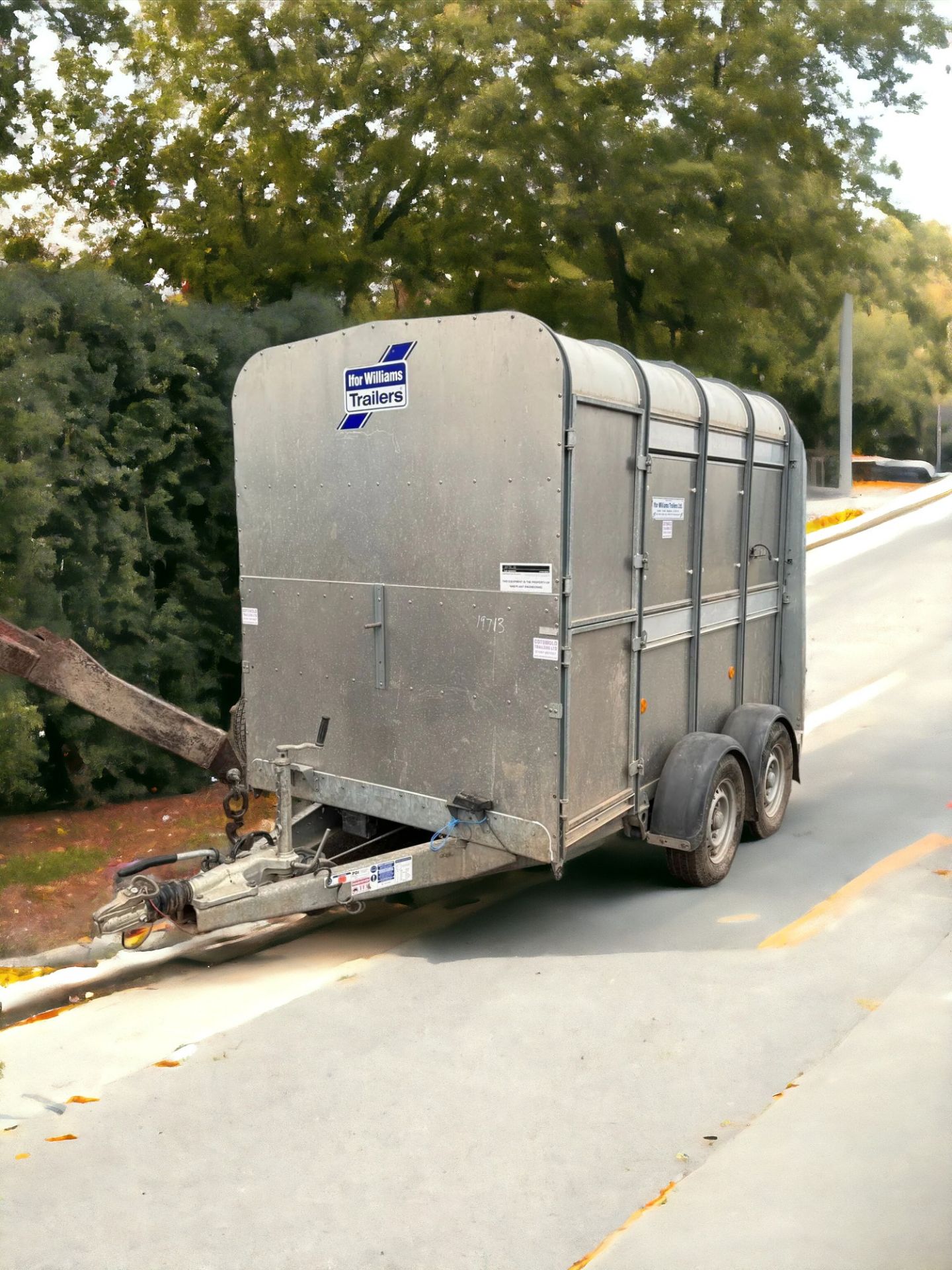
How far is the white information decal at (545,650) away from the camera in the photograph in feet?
18.8

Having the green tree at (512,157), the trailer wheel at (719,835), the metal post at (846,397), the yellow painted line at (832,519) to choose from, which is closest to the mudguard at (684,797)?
the trailer wheel at (719,835)

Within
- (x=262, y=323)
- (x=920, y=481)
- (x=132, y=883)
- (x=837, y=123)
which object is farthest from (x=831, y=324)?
(x=132, y=883)

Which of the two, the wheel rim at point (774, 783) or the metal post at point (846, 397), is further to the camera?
the metal post at point (846, 397)

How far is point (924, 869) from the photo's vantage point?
7.48 m

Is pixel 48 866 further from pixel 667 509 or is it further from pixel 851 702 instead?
A: pixel 851 702

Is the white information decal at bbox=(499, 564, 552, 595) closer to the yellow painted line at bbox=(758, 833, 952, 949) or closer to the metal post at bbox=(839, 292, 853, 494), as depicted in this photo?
the yellow painted line at bbox=(758, 833, 952, 949)

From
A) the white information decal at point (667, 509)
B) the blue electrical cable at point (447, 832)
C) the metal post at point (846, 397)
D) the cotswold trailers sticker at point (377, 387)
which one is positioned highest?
the metal post at point (846, 397)

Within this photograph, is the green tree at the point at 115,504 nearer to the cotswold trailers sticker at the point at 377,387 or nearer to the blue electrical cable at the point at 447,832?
the cotswold trailers sticker at the point at 377,387

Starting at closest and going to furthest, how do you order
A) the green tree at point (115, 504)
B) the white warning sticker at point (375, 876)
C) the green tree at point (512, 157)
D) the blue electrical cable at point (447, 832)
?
the white warning sticker at point (375, 876)
the blue electrical cable at point (447, 832)
the green tree at point (115, 504)
the green tree at point (512, 157)

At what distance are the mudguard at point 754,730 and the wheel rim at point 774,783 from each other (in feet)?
0.96

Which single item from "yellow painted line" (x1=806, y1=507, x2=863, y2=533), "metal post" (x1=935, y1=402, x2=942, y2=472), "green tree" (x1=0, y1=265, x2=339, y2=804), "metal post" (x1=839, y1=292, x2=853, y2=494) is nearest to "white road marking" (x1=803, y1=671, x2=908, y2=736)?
"green tree" (x1=0, y1=265, x2=339, y2=804)

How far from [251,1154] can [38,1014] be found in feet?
6.34

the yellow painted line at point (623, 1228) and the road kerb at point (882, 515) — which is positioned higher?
the road kerb at point (882, 515)

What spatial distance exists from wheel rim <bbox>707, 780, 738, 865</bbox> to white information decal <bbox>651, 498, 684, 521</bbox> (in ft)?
5.53
